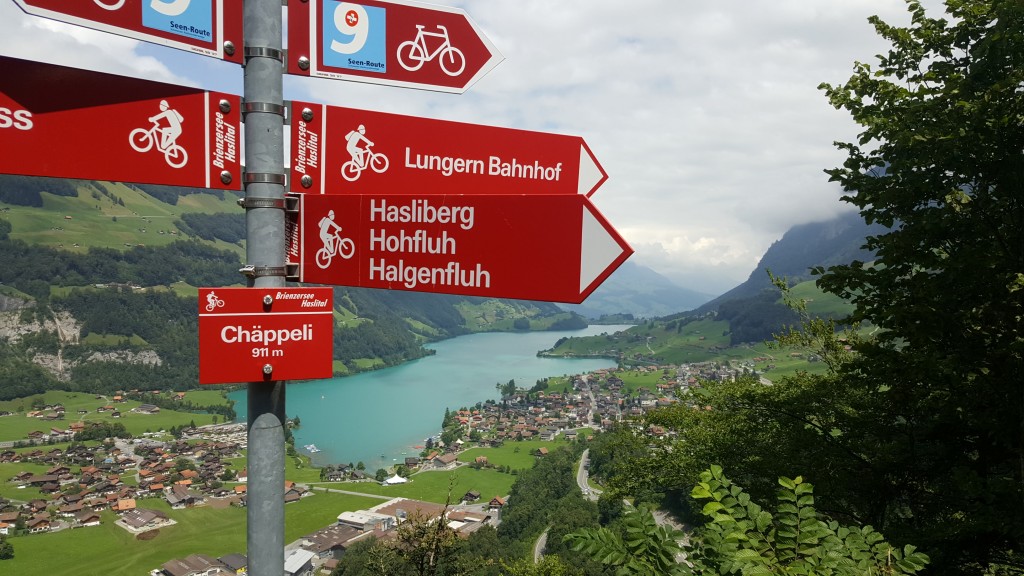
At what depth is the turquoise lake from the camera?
246 ft

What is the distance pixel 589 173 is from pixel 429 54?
36.6 inches

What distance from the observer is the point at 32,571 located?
155 ft

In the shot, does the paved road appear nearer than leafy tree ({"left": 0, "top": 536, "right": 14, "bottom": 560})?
No

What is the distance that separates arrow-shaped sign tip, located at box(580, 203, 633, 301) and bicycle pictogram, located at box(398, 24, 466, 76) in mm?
1055

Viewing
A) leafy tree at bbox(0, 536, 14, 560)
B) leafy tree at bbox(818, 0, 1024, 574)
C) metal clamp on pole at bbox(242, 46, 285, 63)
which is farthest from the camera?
leafy tree at bbox(0, 536, 14, 560)

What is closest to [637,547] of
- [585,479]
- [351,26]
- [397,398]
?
[351,26]

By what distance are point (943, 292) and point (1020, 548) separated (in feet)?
7.95

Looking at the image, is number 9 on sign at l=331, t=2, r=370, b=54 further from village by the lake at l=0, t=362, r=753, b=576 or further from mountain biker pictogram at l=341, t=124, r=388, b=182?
village by the lake at l=0, t=362, r=753, b=576

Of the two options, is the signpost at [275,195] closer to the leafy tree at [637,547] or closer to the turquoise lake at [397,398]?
the leafy tree at [637,547]

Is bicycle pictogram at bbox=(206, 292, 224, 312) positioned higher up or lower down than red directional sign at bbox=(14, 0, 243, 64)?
lower down

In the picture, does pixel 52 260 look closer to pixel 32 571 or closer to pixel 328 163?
pixel 32 571

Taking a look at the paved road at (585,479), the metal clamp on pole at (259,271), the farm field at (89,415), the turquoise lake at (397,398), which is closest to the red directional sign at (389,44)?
the metal clamp on pole at (259,271)

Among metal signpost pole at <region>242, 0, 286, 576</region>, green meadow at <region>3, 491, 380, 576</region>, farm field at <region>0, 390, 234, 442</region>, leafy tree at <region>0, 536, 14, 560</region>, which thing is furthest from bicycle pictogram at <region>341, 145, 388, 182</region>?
farm field at <region>0, 390, 234, 442</region>

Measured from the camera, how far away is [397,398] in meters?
101
